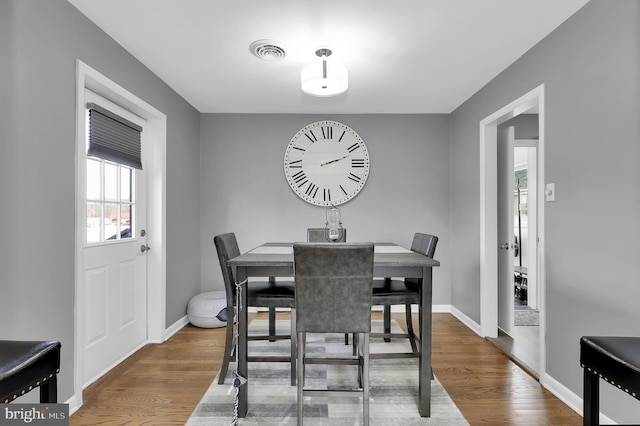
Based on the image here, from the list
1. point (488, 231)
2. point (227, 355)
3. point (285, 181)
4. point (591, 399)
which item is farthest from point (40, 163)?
point (488, 231)

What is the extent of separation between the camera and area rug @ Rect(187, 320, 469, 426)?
194 centimetres

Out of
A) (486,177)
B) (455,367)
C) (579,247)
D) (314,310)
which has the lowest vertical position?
(455,367)

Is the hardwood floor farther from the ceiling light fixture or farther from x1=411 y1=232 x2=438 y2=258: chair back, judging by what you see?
the ceiling light fixture

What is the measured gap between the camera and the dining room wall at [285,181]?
13.8 feet

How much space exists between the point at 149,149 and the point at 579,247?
3.44 metres

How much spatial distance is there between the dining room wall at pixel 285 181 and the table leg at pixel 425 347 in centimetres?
223

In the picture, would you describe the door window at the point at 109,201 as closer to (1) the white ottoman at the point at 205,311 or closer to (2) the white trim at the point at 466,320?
(1) the white ottoman at the point at 205,311

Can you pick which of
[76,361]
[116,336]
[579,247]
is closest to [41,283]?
[76,361]

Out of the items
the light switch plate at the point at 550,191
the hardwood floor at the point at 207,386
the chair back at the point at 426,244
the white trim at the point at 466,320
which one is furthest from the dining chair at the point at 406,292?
the white trim at the point at 466,320

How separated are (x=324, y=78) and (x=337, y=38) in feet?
1.06

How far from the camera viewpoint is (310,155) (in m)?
4.16

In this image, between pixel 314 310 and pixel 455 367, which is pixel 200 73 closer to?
pixel 314 310

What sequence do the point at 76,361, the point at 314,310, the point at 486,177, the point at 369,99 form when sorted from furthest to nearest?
1. the point at 369,99
2. the point at 486,177
3. the point at 76,361
4. the point at 314,310

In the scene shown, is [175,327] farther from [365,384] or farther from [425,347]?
[425,347]
